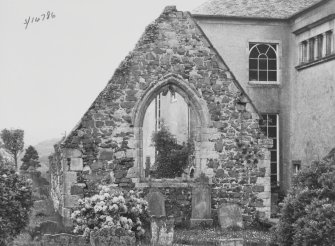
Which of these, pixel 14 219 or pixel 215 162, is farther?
pixel 215 162

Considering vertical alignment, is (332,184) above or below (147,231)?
above

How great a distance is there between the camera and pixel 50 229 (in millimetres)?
15727

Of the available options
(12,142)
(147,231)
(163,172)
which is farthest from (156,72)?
(12,142)

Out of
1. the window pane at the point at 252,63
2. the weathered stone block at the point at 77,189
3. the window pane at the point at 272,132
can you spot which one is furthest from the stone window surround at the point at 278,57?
the weathered stone block at the point at 77,189

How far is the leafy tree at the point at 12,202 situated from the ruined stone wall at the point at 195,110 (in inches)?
190

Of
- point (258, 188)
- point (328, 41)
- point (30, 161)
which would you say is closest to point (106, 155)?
point (258, 188)

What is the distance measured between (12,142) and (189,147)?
1476 cm

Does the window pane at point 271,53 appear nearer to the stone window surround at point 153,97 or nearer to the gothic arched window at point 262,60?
the gothic arched window at point 262,60

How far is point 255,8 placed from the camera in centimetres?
2520

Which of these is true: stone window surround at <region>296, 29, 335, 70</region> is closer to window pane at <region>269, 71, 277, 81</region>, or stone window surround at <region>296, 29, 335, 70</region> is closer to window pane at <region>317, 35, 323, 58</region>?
window pane at <region>317, 35, 323, 58</region>

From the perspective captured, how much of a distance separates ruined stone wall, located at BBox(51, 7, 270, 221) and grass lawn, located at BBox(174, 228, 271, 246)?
1.65 metres

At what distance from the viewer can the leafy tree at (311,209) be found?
412 inches

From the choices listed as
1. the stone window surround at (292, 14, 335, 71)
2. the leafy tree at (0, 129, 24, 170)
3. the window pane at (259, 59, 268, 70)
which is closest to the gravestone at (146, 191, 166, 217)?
the stone window surround at (292, 14, 335, 71)

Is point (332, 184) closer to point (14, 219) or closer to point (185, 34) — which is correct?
point (14, 219)
